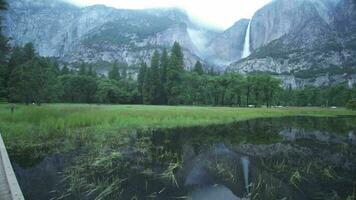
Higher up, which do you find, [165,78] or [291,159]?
[165,78]

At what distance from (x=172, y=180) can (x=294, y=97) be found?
12350cm

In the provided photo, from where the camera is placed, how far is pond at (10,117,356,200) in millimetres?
9352

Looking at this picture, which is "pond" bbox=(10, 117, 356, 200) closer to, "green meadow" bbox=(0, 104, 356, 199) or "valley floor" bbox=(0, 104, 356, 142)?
"green meadow" bbox=(0, 104, 356, 199)

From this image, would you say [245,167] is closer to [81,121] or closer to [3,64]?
[81,121]

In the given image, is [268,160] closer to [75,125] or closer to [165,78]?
[75,125]

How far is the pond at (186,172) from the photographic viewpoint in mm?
9352

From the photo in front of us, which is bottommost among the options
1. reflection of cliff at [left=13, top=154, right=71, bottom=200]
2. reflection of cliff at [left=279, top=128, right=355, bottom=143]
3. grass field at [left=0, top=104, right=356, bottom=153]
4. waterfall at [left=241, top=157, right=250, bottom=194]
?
waterfall at [left=241, top=157, right=250, bottom=194]

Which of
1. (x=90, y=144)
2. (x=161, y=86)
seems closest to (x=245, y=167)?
(x=90, y=144)

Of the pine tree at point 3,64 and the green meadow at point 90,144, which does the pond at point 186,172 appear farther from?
the pine tree at point 3,64

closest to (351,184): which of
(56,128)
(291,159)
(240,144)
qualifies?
(291,159)

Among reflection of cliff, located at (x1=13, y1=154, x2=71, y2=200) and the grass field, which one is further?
the grass field

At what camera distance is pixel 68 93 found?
85.6m

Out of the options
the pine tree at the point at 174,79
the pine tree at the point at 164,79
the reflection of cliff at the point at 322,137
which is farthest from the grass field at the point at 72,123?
the pine tree at the point at 164,79

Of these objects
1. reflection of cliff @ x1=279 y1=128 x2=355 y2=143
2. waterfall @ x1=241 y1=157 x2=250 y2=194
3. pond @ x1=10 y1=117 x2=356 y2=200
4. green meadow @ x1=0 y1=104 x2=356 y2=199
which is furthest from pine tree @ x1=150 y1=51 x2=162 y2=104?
waterfall @ x1=241 y1=157 x2=250 y2=194
